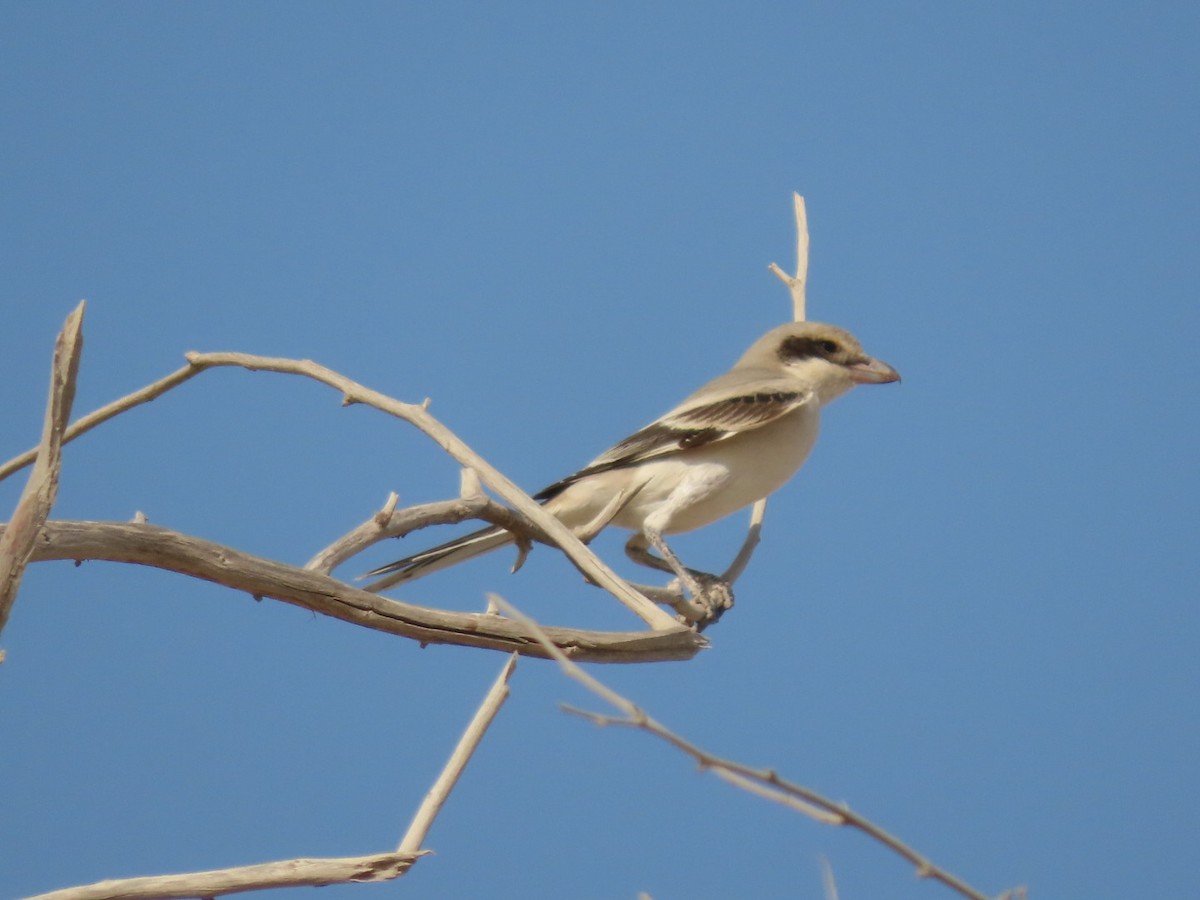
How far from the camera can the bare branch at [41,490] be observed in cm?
195

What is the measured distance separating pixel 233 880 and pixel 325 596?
57cm

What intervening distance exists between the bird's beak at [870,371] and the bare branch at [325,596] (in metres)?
2.72

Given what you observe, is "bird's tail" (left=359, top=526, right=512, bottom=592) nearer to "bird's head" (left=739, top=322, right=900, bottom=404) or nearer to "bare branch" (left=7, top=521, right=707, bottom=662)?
"bare branch" (left=7, top=521, right=707, bottom=662)

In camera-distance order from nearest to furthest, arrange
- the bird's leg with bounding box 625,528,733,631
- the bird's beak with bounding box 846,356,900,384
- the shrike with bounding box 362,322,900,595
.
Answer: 1. the bird's leg with bounding box 625,528,733,631
2. the shrike with bounding box 362,322,900,595
3. the bird's beak with bounding box 846,356,900,384

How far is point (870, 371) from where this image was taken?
18.0ft

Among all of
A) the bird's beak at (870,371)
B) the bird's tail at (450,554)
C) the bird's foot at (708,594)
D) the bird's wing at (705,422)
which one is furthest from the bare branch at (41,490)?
the bird's beak at (870,371)

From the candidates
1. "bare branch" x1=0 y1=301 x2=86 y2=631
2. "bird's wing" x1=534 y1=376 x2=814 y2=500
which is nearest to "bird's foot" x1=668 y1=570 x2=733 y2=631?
"bird's wing" x1=534 y1=376 x2=814 y2=500

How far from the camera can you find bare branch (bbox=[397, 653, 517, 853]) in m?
2.31

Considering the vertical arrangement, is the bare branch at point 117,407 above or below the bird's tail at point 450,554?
above

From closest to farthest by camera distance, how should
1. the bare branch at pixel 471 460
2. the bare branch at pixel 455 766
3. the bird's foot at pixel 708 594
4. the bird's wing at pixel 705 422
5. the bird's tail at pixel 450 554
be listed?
1. the bare branch at pixel 455 766
2. the bare branch at pixel 471 460
3. the bird's tail at pixel 450 554
4. the bird's foot at pixel 708 594
5. the bird's wing at pixel 705 422

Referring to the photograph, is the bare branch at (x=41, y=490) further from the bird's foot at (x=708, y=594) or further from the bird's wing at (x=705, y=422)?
the bird's wing at (x=705, y=422)

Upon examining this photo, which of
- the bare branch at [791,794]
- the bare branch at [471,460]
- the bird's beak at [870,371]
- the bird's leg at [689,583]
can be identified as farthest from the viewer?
the bird's beak at [870,371]

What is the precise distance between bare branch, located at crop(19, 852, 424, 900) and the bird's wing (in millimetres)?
2943

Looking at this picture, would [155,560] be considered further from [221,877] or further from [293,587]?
[221,877]
